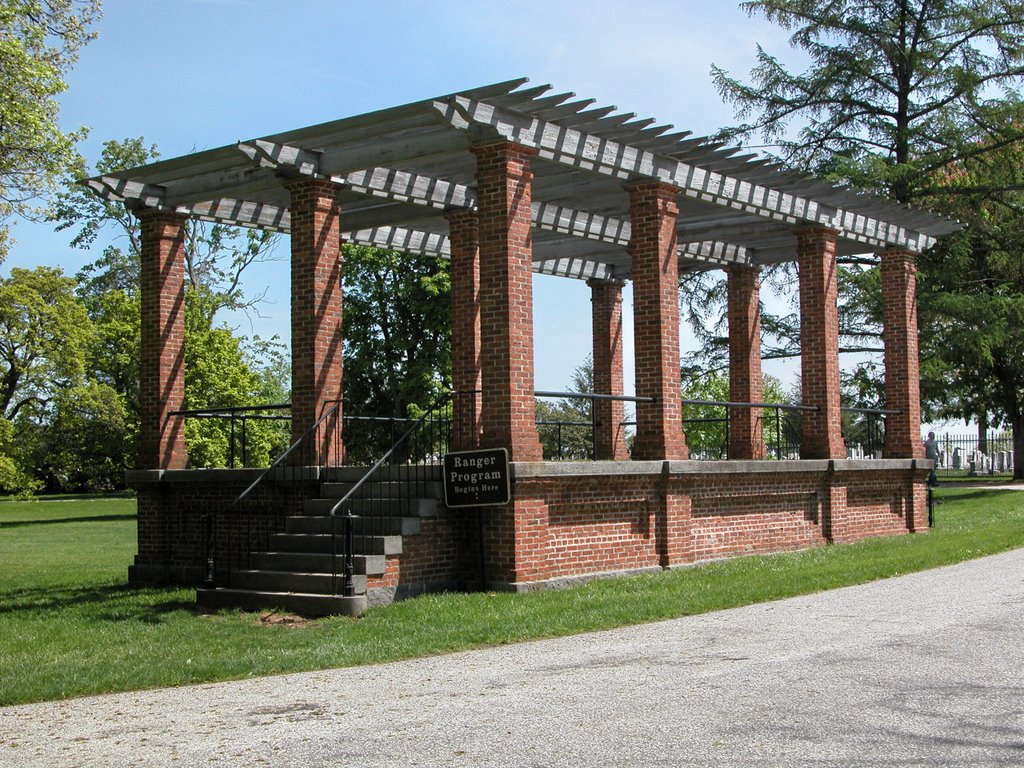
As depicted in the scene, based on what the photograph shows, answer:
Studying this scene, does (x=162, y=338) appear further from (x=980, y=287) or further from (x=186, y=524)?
(x=980, y=287)

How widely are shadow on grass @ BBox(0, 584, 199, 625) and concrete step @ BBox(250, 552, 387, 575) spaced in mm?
855

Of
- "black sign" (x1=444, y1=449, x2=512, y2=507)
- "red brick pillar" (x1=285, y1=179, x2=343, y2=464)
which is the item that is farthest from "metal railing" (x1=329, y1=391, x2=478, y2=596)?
"red brick pillar" (x1=285, y1=179, x2=343, y2=464)

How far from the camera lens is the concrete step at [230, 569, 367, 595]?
12.4 m

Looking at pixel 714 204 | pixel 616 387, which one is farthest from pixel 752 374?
pixel 714 204

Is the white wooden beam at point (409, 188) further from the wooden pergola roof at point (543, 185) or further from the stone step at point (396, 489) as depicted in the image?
the stone step at point (396, 489)

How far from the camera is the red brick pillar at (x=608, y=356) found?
21.2 m

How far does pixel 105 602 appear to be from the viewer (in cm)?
1441

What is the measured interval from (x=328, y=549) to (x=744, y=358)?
34.2 feet

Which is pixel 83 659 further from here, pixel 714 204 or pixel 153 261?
pixel 714 204

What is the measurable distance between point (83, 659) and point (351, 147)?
6750 millimetres

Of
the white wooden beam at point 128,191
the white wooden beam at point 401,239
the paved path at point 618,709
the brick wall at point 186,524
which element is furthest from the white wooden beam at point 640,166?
the paved path at point 618,709

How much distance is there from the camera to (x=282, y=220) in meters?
17.7

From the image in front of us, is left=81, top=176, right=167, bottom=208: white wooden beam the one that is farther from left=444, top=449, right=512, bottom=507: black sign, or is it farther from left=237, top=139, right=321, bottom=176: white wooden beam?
left=444, top=449, right=512, bottom=507: black sign

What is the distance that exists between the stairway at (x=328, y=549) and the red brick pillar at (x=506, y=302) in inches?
42.2
